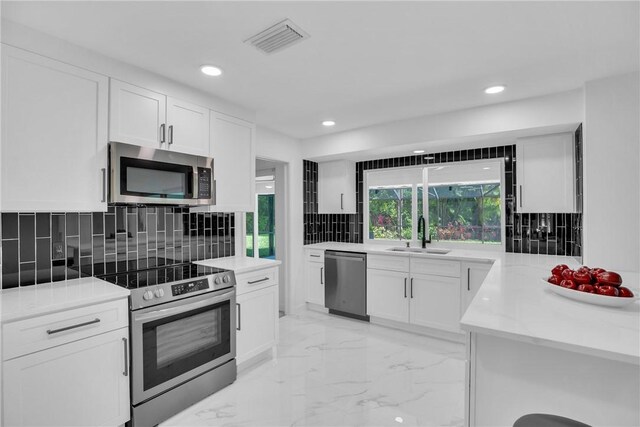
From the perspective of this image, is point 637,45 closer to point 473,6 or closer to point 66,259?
point 473,6

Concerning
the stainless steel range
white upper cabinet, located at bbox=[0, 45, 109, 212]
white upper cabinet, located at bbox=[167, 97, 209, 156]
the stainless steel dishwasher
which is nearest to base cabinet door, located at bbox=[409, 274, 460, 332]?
the stainless steel dishwasher

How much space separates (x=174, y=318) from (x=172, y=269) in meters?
0.57

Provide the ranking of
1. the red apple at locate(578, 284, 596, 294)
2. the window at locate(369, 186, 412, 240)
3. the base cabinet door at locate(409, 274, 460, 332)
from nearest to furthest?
the red apple at locate(578, 284, 596, 294), the base cabinet door at locate(409, 274, 460, 332), the window at locate(369, 186, 412, 240)

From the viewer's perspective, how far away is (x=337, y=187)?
4.46m

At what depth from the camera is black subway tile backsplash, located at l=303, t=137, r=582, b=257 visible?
3215 mm

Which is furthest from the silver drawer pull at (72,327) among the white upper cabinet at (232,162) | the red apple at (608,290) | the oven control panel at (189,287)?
the red apple at (608,290)

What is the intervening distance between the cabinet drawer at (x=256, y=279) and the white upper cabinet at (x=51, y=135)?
3.63ft

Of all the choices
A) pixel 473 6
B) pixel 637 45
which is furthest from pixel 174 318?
pixel 637 45

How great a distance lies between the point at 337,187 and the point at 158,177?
259 cm

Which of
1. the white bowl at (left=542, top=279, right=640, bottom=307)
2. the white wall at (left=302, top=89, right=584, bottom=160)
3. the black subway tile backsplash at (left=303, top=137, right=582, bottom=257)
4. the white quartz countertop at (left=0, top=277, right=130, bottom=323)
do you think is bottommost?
the white quartz countertop at (left=0, top=277, right=130, bottom=323)

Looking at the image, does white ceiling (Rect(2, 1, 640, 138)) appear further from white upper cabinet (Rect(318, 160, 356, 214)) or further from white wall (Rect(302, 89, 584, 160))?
white upper cabinet (Rect(318, 160, 356, 214))

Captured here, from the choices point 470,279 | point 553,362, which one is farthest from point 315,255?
point 553,362

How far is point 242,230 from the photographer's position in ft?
11.3

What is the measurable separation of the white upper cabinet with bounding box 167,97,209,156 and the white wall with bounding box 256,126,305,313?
1341 millimetres
